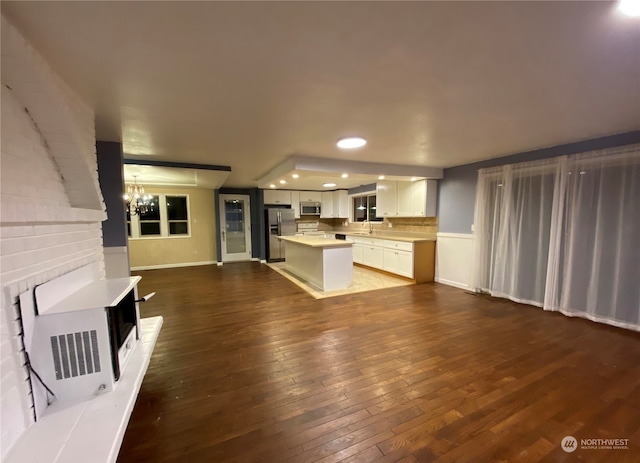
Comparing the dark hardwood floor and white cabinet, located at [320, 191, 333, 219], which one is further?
white cabinet, located at [320, 191, 333, 219]

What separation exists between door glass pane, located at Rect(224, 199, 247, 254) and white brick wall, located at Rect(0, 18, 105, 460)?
5.94 meters

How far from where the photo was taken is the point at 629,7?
118 cm

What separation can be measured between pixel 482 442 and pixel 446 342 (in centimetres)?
131

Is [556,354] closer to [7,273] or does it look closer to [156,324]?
[156,324]

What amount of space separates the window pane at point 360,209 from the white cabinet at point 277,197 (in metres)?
2.11

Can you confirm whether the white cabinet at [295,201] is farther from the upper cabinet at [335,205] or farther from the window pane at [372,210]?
the window pane at [372,210]

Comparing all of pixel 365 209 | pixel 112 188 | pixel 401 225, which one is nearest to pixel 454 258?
pixel 401 225

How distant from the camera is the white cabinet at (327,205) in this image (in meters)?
8.80

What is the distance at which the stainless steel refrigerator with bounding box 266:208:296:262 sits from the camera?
314 inches

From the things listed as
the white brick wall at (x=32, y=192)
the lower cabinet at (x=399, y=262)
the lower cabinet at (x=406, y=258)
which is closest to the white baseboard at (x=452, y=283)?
the lower cabinet at (x=406, y=258)

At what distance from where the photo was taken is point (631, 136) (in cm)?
297

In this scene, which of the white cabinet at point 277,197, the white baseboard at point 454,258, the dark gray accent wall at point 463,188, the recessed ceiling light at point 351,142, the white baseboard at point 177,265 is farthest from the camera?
the white cabinet at point 277,197

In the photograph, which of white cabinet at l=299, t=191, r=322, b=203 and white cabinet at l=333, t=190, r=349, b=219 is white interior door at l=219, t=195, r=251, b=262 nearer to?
white cabinet at l=299, t=191, r=322, b=203

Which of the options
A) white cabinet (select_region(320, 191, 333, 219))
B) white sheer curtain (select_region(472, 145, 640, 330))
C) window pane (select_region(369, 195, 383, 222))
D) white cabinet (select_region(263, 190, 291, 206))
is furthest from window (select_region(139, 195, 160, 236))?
white sheer curtain (select_region(472, 145, 640, 330))
